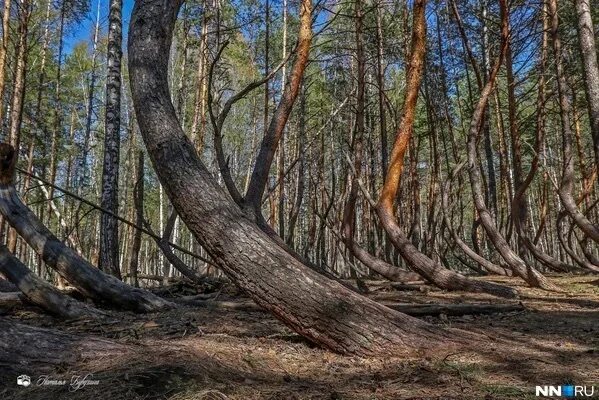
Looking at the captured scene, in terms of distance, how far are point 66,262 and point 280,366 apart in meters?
2.86

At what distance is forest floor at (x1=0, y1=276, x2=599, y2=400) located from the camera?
6.97ft

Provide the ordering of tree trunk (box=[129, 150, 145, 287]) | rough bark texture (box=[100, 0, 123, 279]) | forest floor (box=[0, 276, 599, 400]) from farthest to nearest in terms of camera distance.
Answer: rough bark texture (box=[100, 0, 123, 279])
tree trunk (box=[129, 150, 145, 287])
forest floor (box=[0, 276, 599, 400])

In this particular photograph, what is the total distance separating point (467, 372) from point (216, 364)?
143 centimetres

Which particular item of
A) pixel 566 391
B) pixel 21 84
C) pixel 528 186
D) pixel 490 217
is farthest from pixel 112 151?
pixel 566 391

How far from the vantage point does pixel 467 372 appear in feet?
8.20

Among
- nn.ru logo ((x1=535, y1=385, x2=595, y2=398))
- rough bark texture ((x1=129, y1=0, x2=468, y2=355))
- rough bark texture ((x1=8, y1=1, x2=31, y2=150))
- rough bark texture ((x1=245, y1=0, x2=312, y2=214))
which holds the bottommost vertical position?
nn.ru logo ((x1=535, y1=385, x2=595, y2=398))

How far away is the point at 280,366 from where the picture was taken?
8.73ft

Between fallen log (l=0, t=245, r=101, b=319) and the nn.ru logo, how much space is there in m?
3.25

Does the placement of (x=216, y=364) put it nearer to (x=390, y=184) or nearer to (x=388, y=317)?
(x=388, y=317)

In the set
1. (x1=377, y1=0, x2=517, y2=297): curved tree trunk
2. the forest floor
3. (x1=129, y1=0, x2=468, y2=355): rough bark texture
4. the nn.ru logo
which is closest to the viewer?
the forest floor

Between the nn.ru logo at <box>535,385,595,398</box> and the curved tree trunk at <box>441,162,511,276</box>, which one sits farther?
the curved tree trunk at <box>441,162,511,276</box>

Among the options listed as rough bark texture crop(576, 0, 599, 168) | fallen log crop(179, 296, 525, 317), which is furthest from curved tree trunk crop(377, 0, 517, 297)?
rough bark texture crop(576, 0, 599, 168)

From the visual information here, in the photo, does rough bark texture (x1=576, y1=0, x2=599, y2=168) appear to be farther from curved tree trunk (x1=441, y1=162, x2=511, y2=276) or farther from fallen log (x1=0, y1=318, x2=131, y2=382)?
fallen log (x1=0, y1=318, x2=131, y2=382)

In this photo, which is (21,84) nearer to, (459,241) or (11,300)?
(11,300)
